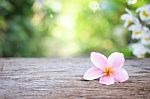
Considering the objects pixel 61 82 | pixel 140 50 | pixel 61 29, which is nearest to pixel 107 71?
pixel 61 82

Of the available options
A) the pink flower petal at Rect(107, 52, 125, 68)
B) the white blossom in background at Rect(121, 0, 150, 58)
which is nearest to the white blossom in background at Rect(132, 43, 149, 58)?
the white blossom in background at Rect(121, 0, 150, 58)

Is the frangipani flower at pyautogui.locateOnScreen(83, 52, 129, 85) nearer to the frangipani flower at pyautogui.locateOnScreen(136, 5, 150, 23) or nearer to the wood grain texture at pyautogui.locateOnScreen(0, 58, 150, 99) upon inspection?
the wood grain texture at pyautogui.locateOnScreen(0, 58, 150, 99)

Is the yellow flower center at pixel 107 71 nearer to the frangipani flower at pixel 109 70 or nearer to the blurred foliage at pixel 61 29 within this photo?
the frangipani flower at pixel 109 70

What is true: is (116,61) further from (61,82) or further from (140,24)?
(140,24)

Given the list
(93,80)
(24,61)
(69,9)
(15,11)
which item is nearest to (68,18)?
(69,9)

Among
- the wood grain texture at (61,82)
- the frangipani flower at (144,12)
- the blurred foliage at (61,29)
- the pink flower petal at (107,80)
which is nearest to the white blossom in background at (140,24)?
the frangipani flower at (144,12)

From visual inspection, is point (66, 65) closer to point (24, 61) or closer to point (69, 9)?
point (24, 61)

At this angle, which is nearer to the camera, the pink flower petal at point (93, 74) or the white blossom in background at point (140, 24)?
the pink flower petal at point (93, 74)
